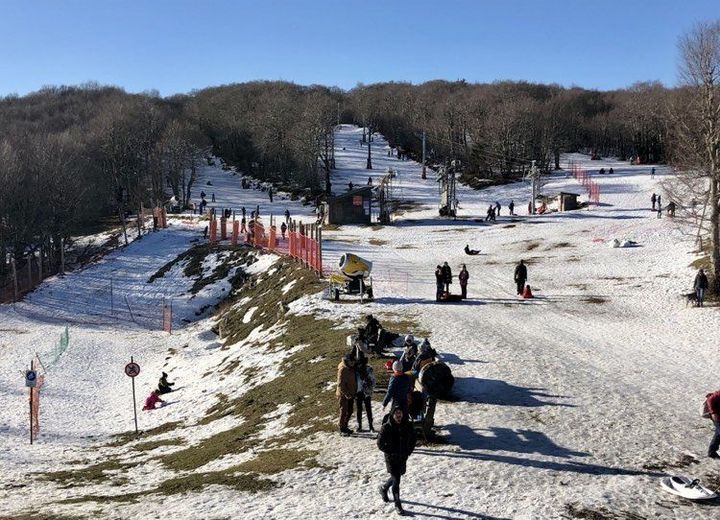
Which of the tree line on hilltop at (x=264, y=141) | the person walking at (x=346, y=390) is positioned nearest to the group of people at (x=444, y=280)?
the person walking at (x=346, y=390)

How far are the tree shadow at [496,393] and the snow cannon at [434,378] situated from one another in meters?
1.75

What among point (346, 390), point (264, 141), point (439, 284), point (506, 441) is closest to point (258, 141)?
point (264, 141)

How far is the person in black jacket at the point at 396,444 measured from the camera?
32.3 feet

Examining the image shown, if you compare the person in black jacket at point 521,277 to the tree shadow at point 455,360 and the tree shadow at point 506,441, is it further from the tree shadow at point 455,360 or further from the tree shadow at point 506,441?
the tree shadow at point 506,441

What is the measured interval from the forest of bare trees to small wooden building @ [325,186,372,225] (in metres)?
23.2

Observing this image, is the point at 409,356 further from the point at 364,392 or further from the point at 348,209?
the point at 348,209

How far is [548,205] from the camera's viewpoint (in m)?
63.7

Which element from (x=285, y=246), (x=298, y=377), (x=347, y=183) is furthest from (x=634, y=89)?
(x=298, y=377)

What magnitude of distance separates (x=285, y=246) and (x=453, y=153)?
62198 millimetres

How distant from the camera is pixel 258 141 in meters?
103

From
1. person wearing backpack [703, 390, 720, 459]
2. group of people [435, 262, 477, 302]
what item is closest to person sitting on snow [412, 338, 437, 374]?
person wearing backpack [703, 390, 720, 459]

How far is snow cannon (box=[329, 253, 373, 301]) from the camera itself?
93.8 feet

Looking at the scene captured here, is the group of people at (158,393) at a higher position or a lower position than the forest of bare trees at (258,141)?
lower

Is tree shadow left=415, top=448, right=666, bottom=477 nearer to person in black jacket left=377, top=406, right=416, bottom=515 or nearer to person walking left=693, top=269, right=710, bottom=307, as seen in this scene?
person in black jacket left=377, top=406, right=416, bottom=515
